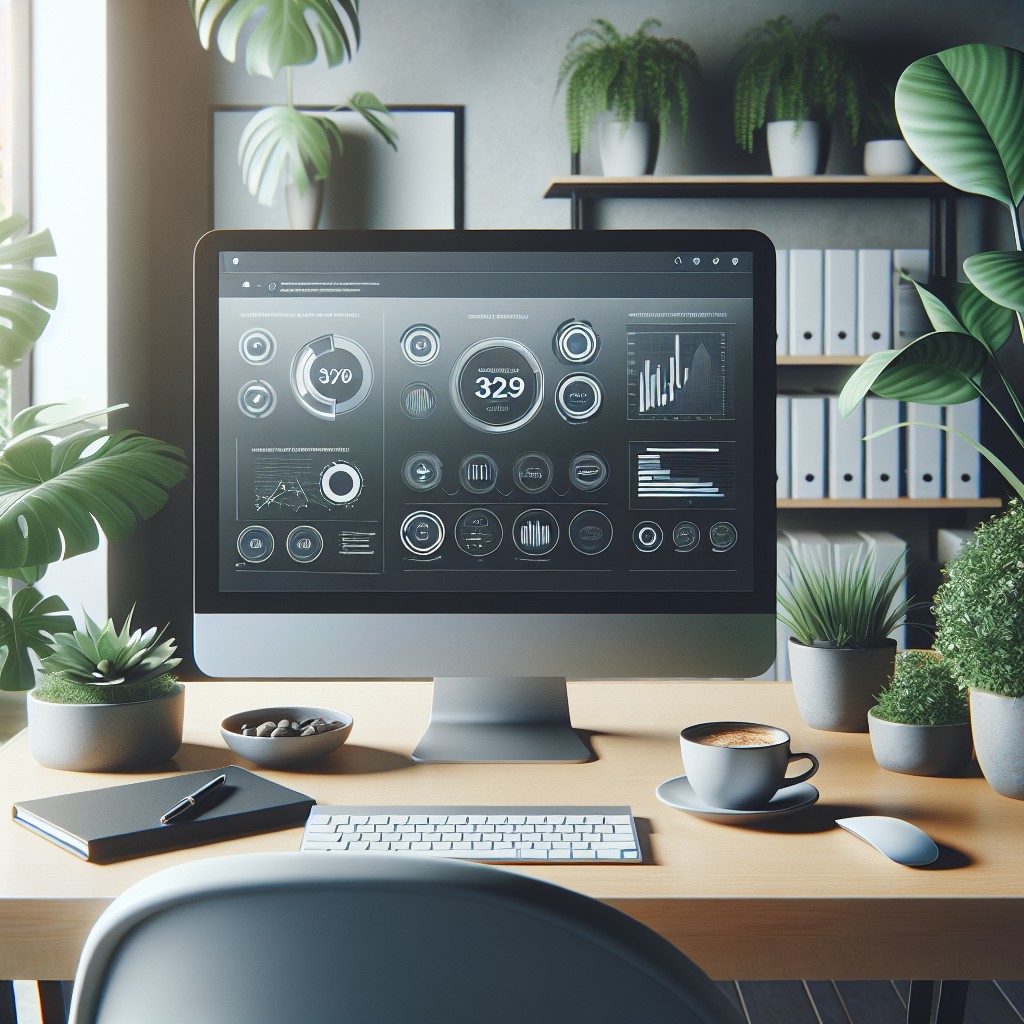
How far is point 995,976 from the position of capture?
0.72 meters

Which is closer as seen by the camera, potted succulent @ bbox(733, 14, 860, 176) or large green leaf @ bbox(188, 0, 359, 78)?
large green leaf @ bbox(188, 0, 359, 78)

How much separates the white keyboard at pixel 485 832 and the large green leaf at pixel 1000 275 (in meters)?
0.65

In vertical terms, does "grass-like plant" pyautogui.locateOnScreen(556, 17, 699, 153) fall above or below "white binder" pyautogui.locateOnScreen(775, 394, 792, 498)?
above

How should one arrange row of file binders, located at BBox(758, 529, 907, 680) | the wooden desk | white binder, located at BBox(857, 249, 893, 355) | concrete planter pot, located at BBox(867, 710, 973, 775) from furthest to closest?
1. white binder, located at BBox(857, 249, 893, 355)
2. row of file binders, located at BBox(758, 529, 907, 680)
3. concrete planter pot, located at BBox(867, 710, 973, 775)
4. the wooden desk

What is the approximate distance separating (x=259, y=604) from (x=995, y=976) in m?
0.74

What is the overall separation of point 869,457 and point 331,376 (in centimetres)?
214

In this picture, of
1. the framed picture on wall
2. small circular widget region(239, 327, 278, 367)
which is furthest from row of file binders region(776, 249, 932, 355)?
small circular widget region(239, 327, 278, 367)

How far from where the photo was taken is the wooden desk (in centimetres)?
73

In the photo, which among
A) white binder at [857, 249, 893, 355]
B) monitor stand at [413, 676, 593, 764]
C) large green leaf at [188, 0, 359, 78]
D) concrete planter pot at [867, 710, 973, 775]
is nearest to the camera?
concrete planter pot at [867, 710, 973, 775]

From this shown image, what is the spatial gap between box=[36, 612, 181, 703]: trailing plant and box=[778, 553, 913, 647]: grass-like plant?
0.66 metres

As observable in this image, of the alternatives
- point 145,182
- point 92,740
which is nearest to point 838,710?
point 92,740

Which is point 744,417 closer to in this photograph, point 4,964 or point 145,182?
point 4,964

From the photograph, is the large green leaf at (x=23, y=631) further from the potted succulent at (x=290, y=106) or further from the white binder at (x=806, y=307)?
the white binder at (x=806, y=307)

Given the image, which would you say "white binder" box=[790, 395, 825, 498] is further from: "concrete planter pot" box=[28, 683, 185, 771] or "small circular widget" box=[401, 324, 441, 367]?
"concrete planter pot" box=[28, 683, 185, 771]
